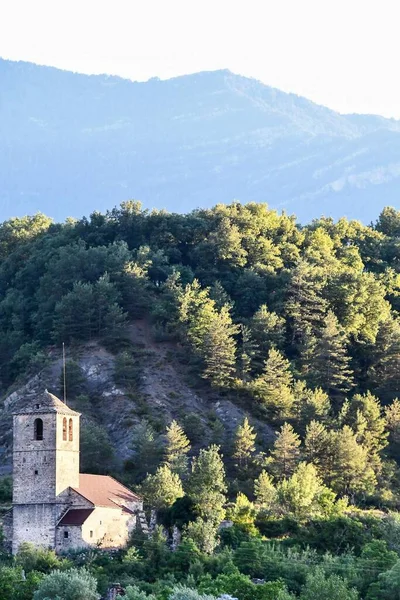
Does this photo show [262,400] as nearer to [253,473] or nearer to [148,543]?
[253,473]

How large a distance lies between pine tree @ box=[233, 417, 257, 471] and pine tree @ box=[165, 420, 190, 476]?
2561mm

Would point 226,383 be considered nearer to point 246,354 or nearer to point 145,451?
point 246,354

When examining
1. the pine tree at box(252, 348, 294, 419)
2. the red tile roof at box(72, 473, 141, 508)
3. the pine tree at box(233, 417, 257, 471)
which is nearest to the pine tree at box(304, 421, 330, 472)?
the pine tree at box(233, 417, 257, 471)

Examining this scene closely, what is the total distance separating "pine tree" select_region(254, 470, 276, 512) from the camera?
81125 mm

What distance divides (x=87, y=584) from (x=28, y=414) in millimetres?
14037

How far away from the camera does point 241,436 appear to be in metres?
86.9

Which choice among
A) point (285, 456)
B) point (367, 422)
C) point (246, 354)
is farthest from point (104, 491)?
point (246, 354)

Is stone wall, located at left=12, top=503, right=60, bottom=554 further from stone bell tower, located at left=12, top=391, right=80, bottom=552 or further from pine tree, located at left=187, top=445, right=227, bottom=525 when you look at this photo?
pine tree, located at left=187, top=445, right=227, bottom=525

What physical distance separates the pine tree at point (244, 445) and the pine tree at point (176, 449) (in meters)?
2.56

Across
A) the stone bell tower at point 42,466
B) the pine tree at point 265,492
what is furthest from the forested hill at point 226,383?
the stone bell tower at point 42,466

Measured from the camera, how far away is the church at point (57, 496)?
75625 millimetres

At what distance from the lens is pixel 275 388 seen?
94312mm

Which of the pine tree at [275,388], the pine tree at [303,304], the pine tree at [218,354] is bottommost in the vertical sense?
the pine tree at [275,388]

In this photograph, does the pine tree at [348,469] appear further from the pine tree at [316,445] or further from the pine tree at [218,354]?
the pine tree at [218,354]
